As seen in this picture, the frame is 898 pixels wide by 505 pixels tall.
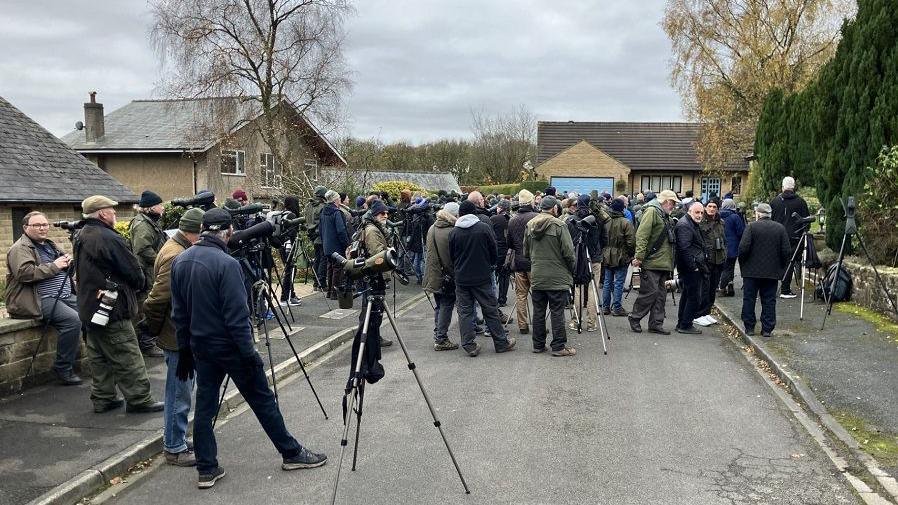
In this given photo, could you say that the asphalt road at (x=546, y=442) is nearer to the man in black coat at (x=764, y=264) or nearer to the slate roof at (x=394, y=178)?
the man in black coat at (x=764, y=264)

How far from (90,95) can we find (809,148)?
3147 cm

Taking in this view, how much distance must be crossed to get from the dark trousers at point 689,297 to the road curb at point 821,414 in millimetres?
761

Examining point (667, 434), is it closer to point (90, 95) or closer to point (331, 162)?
point (331, 162)

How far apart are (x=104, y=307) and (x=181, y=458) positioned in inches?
62.5

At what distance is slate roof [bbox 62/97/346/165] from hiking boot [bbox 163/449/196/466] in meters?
23.5

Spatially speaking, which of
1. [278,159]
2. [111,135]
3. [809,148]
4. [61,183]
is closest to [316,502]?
[61,183]

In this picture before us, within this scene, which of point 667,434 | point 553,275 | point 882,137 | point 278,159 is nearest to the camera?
point 667,434

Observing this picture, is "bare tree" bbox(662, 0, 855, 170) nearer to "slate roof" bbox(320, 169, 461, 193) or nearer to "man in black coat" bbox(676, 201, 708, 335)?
"slate roof" bbox(320, 169, 461, 193)

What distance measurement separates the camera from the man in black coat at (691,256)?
10859mm

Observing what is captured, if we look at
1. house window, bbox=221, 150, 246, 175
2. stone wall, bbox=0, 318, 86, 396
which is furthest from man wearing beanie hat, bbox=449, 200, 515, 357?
house window, bbox=221, 150, 246, 175

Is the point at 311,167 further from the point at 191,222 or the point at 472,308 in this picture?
the point at 191,222

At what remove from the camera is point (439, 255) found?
33.0 ft

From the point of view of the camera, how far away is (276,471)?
224 inches

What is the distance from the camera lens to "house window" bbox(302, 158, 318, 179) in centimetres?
2694
